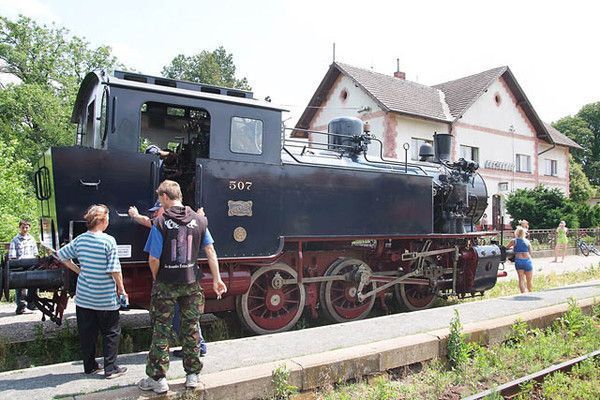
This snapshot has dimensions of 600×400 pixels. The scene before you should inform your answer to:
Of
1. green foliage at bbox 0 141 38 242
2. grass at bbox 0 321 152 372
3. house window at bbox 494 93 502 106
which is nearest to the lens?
grass at bbox 0 321 152 372

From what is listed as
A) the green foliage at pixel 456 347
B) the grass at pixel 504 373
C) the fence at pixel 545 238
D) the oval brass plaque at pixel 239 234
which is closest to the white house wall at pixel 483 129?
the fence at pixel 545 238

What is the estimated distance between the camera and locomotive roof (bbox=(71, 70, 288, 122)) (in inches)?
205

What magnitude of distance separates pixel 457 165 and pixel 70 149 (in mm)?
6765

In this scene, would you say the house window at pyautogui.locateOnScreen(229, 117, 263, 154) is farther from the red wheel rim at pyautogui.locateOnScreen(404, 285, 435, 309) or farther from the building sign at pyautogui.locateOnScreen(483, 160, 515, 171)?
the building sign at pyautogui.locateOnScreen(483, 160, 515, 171)

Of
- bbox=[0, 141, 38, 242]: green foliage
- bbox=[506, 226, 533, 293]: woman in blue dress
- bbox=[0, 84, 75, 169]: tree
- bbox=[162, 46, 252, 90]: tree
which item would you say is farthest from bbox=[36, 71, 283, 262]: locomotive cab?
bbox=[162, 46, 252, 90]: tree

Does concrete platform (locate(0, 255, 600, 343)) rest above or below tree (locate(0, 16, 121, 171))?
below

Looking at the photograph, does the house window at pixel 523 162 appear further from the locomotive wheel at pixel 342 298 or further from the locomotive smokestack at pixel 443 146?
the locomotive wheel at pixel 342 298

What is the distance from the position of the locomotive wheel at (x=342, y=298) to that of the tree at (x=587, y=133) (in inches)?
2428

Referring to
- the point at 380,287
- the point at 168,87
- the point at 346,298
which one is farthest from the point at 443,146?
the point at 168,87

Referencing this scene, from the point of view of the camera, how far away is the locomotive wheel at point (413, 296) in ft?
25.8

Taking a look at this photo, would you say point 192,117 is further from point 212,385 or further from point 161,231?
point 212,385

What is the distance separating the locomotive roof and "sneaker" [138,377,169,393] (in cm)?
302

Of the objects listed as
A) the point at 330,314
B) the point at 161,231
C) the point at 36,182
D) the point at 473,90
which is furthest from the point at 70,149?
the point at 473,90

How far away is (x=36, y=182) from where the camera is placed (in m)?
5.44
